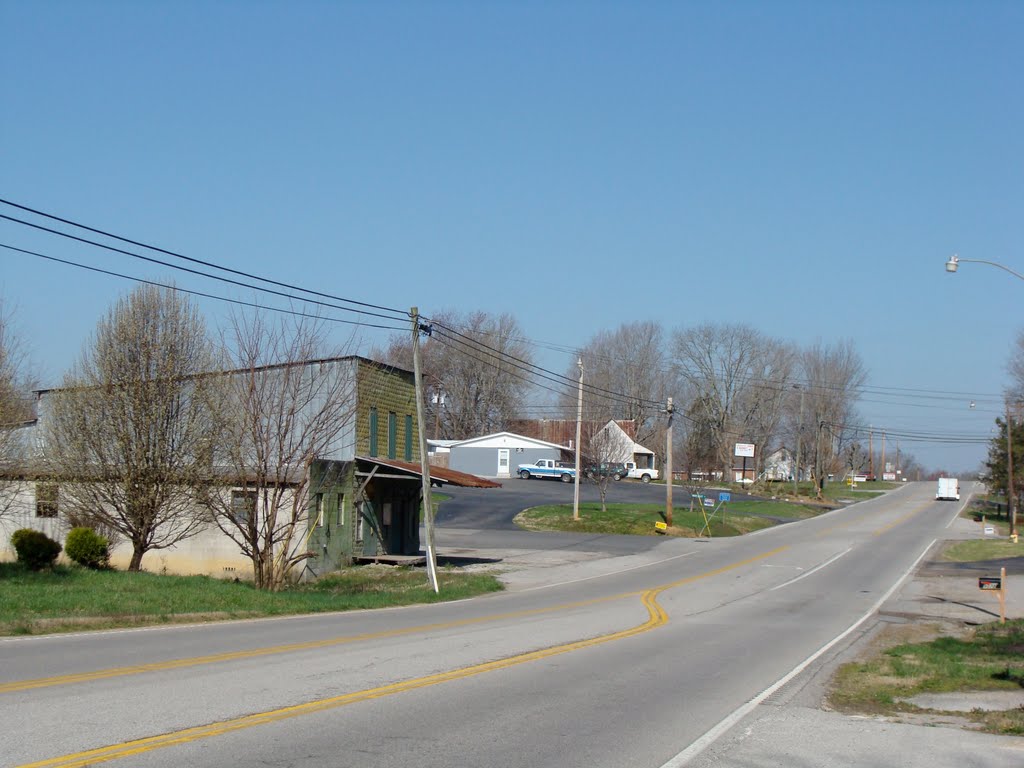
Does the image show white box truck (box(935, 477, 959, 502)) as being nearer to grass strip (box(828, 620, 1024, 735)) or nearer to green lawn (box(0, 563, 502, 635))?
green lawn (box(0, 563, 502, 635))

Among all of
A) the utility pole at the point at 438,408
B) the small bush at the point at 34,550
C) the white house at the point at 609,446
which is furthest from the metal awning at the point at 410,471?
the utility pole at the point at 438,408

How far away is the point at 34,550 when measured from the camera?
2400 cm

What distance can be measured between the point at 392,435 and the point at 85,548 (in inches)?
500

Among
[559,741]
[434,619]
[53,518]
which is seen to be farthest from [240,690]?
[53,518]

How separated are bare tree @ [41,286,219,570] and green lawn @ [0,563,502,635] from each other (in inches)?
102

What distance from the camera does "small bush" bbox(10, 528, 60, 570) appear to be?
78.5 feet

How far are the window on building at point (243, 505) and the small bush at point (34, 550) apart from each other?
4331mm

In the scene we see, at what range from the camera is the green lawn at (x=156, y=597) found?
55.2 ft

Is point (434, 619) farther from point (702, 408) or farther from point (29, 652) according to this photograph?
point (702, 408)

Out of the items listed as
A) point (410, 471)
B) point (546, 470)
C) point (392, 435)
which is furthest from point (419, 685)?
point (546, 470)

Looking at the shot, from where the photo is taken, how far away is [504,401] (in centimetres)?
10319

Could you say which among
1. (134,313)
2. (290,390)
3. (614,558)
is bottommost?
(614,558)

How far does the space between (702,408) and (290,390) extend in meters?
80.2

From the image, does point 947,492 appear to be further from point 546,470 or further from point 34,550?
point 34,550
